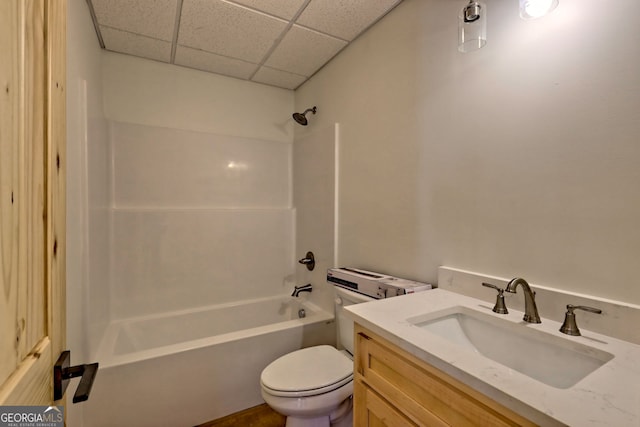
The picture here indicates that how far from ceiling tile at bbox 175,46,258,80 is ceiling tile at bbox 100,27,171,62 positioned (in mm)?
94

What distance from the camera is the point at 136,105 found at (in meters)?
2.10

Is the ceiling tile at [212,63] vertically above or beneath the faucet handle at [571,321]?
above

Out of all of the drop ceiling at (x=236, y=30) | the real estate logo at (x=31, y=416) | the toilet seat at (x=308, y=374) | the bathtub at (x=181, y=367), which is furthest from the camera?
the drop ceiling at (x=236, y=30)

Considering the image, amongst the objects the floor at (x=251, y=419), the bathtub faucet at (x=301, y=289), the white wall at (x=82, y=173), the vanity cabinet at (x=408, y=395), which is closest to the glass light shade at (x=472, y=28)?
the vanity cabinet at (x=408, y=395)

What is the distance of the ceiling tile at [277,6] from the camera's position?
1512 millimetres

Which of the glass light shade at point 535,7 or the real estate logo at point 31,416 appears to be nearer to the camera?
the real estate logo at point 31,416

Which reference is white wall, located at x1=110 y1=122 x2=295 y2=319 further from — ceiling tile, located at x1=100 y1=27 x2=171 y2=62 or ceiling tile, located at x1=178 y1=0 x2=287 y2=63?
ceiling tile, located at x1=178 y1=0 x2=287 y2=63

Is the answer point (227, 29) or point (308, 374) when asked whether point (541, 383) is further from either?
point (227, 29)

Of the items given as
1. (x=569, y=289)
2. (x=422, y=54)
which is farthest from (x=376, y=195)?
(x=569, y=289)

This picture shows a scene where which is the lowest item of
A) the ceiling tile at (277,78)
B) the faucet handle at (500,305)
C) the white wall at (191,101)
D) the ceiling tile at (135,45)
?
the faucet handle at (500,305)

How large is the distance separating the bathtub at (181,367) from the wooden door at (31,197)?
3.74 ft

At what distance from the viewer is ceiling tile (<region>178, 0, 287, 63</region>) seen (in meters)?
1.58

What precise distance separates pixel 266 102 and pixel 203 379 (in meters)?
2.21

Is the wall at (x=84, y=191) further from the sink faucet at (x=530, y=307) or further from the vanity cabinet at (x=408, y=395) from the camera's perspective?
the sink faucet at (x=530, y=307)
